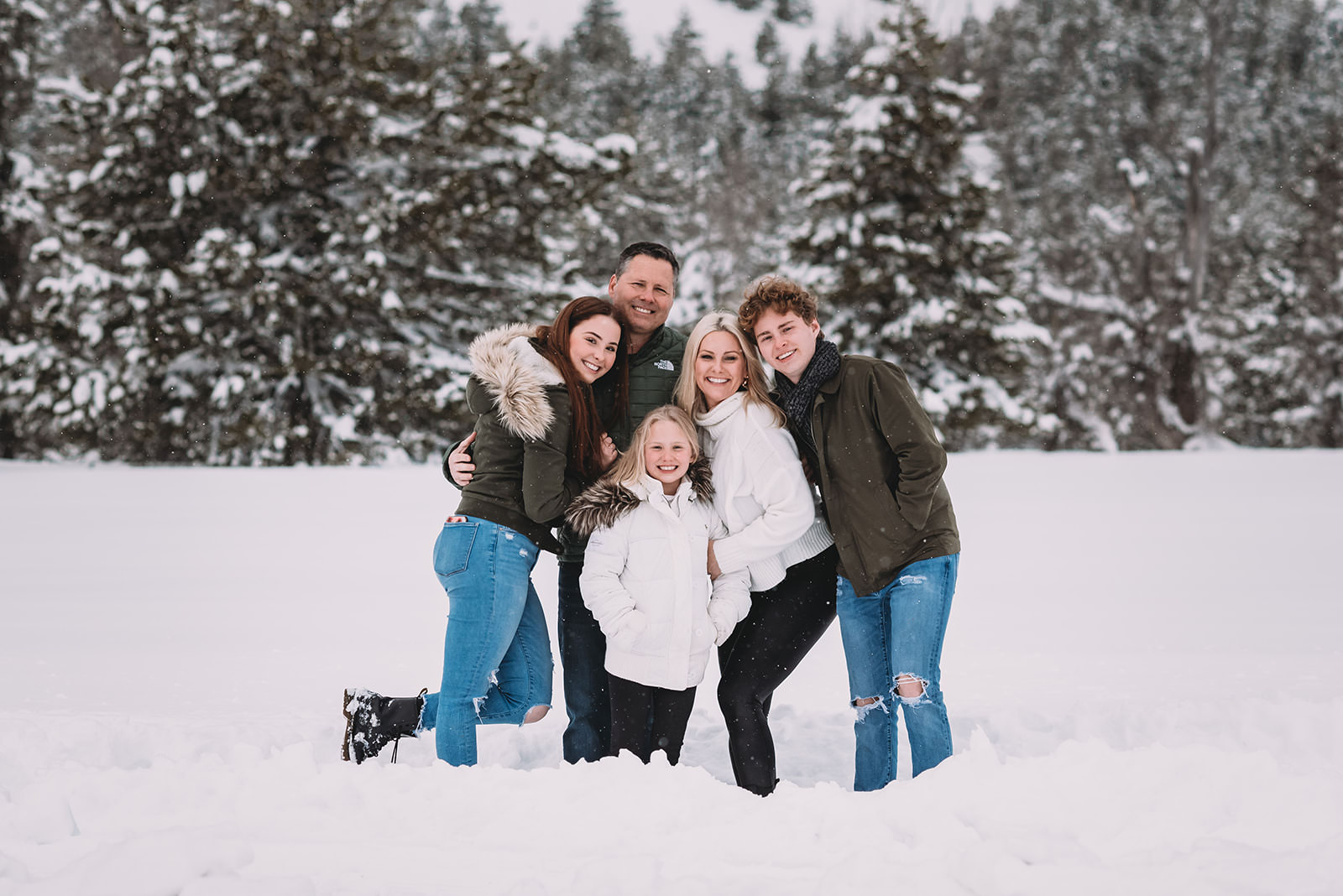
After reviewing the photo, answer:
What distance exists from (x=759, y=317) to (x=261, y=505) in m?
8.01

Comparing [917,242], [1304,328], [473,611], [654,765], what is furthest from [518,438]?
[1304,328]

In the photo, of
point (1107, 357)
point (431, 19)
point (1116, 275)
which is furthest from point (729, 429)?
point (431, 19)

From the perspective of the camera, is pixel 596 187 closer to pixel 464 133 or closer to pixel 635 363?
pixel 464 133

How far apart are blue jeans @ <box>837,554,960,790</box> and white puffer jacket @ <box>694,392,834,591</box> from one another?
24 cm

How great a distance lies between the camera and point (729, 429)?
3502mm

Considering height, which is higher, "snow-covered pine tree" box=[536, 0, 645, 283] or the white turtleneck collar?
"snow-covered pine tree" box=[536, 0, 645, 283]

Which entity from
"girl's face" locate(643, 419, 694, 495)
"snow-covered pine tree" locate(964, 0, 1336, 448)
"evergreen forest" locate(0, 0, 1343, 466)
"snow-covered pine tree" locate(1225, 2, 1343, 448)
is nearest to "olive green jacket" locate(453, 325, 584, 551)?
"girl's face" locate(643, 419, 694, 495)

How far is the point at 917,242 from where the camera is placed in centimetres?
1670

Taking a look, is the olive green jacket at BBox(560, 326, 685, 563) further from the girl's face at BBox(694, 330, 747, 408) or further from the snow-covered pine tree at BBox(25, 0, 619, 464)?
the snow-covered pine tree at BBox(25, 0, 619, 464)

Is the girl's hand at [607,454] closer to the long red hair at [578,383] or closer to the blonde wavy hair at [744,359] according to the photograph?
the long red hair at [578,383]

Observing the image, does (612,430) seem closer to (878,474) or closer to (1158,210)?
(878,474)

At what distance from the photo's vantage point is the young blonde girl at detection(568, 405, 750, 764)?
333 cm

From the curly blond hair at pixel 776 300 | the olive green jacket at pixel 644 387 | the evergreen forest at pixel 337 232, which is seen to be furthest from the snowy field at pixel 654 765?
the evergreen forest at pixel 337 232

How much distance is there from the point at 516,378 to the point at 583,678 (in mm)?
1219
